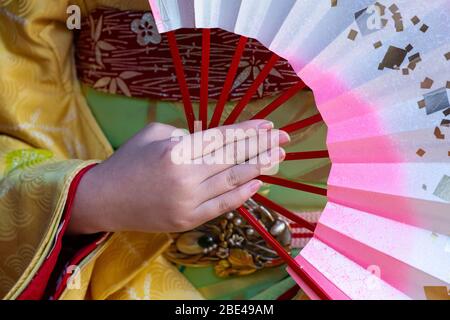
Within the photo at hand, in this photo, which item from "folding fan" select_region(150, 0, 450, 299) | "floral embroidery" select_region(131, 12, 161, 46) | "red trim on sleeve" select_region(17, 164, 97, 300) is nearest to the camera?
"folding fan" select_region(150, 0, 450, 299)

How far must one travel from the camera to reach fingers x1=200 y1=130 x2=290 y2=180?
2.46 ft

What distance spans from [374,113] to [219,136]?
185mm

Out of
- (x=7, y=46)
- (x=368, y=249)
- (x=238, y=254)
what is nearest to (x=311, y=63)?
(x=368, y=249)

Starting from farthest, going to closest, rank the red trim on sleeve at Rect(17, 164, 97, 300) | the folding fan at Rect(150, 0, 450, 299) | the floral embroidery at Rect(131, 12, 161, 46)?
1. the floral embroidery at Rect(131, 12, 161, 46)
2. the red trim on sleeve at Rect(17, 164, 97, 300)
3. the folding fan at Rect(150, 0, 450, 299)

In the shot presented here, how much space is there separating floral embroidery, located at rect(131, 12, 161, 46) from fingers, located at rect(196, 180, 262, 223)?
0.28 m

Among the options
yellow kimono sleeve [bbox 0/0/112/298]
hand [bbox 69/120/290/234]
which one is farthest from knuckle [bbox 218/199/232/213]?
yellow kimono sleeve [bbox 0/0/112/298]

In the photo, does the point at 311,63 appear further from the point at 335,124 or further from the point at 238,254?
the point at 238,254

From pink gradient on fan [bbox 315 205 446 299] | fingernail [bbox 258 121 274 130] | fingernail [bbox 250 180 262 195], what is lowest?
pink gradient on fan [bbox 315 205 446 299]

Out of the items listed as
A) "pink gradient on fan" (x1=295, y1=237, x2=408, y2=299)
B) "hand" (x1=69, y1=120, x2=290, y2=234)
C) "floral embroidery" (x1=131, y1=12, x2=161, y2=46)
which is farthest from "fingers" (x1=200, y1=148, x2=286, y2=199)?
"floral embroidery" (x1=131, y1=12, x2=161, y2=46)

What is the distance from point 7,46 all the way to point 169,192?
1.22 ft

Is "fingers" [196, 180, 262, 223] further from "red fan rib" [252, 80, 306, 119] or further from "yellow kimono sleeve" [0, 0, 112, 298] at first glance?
"yellow kimono sleeve" [0, 0, 112, 298]

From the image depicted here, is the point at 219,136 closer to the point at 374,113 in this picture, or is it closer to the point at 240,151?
the point at 240,151

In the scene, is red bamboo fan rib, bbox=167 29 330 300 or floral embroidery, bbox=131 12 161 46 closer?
red bamboo fan rib, bbox=167 29 330 300

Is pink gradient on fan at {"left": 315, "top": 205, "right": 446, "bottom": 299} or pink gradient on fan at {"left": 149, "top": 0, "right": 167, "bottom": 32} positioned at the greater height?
pink gradient on fan at {"left": 149, "top": 0, "right": 167, "bottom": 32}
